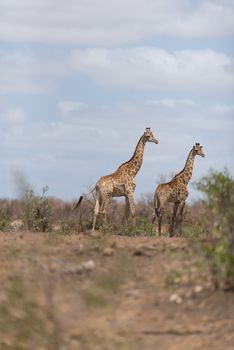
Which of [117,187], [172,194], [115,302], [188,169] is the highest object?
[188,169]

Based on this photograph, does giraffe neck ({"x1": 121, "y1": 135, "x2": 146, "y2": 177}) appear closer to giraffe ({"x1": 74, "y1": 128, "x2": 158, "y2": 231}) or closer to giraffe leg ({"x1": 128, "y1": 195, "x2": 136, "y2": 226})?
giraffe ({"x1": 74, "y1": 128, "x2": 158, "y2": 231})

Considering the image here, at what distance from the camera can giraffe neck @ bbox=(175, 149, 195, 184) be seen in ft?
64.1

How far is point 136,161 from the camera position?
20359mm

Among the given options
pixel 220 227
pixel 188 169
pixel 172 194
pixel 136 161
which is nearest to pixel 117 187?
pixel 136 161

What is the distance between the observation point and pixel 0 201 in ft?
130

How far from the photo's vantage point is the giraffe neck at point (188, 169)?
19547mm

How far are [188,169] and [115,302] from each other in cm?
1152

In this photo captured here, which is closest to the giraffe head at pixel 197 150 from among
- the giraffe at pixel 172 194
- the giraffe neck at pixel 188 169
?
the giraffe neck at pixel 188 169

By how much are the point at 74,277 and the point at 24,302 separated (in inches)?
28.5

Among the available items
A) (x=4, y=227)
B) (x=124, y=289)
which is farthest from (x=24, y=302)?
(x=4, y=227)

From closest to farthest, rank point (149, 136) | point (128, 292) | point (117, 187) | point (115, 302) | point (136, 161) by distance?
point (115, 302) → point (128, 292) → point (117, 187) → point (136, 161) → point (149, 136)

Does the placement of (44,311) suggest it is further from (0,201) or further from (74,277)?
(0,201)

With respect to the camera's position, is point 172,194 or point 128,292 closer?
point 128,292

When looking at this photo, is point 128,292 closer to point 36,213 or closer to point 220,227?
→ point 220,227
